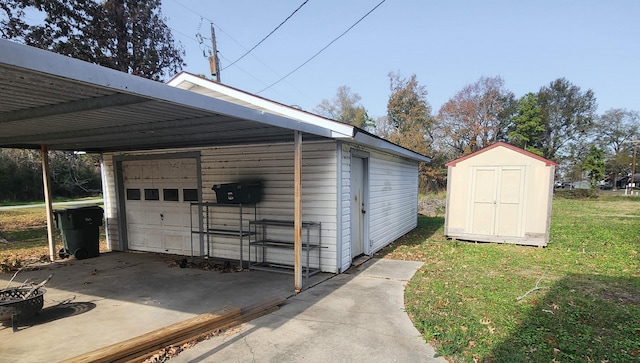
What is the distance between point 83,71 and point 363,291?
13.5ft

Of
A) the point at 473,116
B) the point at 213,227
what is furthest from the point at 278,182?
the point at 473,116

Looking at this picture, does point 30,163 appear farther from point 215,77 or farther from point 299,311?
point 299,311

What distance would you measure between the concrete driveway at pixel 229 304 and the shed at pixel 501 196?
3.37 m

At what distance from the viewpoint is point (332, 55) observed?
11.3 m

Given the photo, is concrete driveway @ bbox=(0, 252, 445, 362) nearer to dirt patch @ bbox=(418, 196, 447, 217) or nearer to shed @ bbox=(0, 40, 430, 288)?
shed @ bbox=(0, 40, 430, 288)

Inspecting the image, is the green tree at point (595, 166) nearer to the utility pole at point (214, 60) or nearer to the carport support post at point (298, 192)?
the utility pole at point (214, 60)

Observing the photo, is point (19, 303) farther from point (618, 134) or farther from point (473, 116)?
point (618, 134)

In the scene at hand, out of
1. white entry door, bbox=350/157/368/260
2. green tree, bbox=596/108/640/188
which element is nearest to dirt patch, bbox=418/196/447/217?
white entry door, bbox=350/157/368/260

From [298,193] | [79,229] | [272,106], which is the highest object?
[272,106]

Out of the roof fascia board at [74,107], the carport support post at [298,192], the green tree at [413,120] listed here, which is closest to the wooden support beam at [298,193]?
the carport support post at [298,192]

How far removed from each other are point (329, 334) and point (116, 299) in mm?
3126

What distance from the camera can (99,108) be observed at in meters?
2.96

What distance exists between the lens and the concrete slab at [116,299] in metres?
3.06

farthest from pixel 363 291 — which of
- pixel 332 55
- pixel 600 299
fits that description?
pixel 332 55
